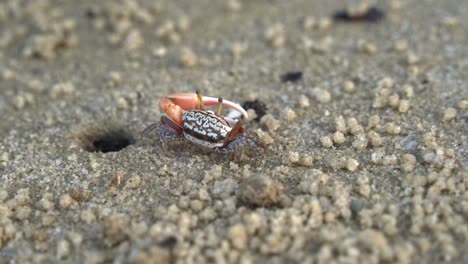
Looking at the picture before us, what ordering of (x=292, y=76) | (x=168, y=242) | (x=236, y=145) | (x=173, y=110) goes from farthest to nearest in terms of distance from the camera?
1. (x=292, y=76)
2. (x=173, y=110)
3. (x=236, y=145)
4. (x=168, y=242)

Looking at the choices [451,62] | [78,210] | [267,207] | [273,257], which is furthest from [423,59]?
[78,210]

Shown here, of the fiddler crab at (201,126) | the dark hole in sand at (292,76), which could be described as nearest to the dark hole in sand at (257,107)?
the fiddler crab at (201,126)

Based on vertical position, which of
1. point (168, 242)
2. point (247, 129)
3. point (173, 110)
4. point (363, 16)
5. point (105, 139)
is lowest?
point (105, 139)

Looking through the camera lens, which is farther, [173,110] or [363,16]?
[363,16]

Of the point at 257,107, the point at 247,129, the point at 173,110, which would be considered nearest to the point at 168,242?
the point at 173,110

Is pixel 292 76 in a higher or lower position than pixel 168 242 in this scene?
higher

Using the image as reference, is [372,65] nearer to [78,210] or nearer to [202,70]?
[202,70]

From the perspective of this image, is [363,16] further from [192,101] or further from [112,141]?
[112,141]
